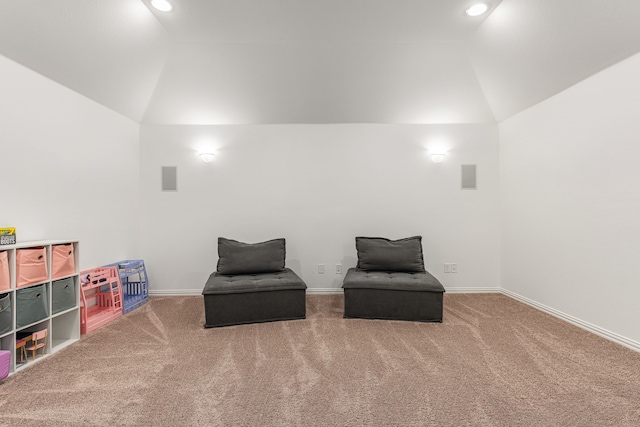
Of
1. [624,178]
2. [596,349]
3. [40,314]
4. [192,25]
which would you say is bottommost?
[596,349]

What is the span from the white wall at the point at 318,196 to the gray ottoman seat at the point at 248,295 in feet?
2.70

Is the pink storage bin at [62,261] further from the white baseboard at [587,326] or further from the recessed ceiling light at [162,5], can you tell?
the white baseboard at [587,326]

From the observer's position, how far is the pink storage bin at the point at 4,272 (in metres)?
2.49

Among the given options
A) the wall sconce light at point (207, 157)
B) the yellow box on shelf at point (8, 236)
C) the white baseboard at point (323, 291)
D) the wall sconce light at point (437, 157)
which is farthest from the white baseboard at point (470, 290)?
the yellow box on shelf at point (8, 236)

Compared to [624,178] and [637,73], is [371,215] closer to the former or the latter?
[624,178]

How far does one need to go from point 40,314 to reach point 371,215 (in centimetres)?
397

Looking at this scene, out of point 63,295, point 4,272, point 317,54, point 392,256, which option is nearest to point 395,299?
point 392,256

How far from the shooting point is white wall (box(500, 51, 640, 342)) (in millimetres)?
2959

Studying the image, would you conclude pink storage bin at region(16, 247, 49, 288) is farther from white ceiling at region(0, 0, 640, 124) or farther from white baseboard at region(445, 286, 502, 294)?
white baseboard at region(445, 286, 502, 294)

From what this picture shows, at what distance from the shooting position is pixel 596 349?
9.64ft

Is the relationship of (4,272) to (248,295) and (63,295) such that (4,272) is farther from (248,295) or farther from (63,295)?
(248,295)

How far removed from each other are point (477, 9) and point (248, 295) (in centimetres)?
391

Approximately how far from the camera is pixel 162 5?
10.8 feet

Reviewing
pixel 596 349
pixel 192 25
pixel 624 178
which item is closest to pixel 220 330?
pixel 192 25
